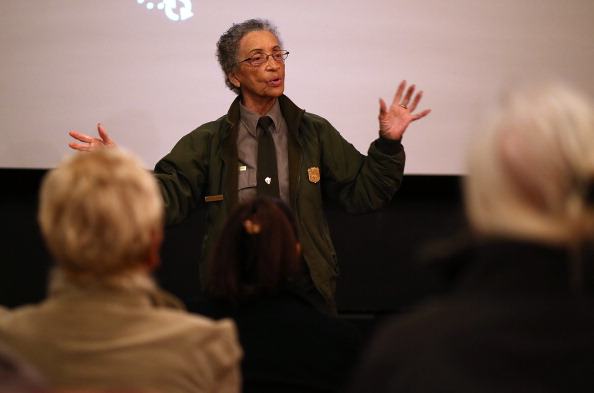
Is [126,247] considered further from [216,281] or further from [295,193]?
[295,193]

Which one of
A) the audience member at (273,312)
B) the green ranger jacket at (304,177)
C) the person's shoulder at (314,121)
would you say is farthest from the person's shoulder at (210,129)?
the audience member at (273,312)

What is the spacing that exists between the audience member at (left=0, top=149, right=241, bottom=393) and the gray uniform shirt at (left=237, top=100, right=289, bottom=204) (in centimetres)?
149

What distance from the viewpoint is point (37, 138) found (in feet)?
13.0

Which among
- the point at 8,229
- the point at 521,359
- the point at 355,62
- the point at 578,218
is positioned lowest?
the point at 8,229

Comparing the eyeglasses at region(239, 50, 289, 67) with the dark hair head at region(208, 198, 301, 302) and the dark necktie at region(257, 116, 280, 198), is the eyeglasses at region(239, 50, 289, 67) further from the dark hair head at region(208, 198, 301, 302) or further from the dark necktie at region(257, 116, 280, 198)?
the dark hair head at region(208, 198, 301, 302)

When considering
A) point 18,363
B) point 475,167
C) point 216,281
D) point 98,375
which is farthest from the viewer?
point 216,281

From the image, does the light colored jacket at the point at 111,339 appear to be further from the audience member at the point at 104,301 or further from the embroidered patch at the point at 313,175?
the embroidered patch at the point at 313,175

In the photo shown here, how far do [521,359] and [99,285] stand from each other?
0.70 meters

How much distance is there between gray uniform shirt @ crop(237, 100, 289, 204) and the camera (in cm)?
296

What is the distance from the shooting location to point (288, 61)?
3953 mm

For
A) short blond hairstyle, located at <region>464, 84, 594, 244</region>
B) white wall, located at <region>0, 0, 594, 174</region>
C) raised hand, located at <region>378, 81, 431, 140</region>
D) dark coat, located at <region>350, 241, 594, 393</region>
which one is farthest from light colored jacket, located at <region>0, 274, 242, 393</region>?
white wall, located at <region>0, 0, 594, 174</region>

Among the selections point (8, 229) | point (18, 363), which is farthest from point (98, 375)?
point (8, 229)

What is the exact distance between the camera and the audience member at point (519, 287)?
3.58ft

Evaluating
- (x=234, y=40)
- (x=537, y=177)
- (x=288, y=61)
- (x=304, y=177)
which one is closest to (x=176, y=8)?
(x=288, y=61)
